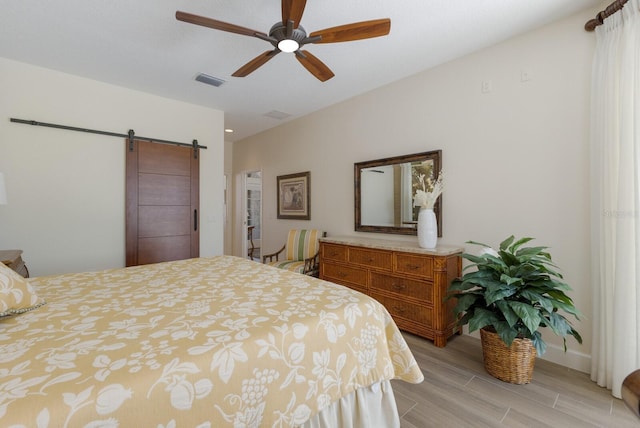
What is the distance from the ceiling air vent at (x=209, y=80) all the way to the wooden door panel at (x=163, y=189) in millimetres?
1306

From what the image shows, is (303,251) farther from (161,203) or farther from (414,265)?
(161,203)

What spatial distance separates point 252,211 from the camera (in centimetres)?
639

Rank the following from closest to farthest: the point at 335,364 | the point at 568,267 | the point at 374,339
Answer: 1. the point at 335,364
2. the point at 374,339
3. the point at 568,267

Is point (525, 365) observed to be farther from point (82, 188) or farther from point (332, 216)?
point (82, 188)

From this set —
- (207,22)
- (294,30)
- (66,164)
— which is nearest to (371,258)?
(294,30)

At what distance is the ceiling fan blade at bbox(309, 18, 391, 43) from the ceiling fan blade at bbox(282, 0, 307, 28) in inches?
5.5

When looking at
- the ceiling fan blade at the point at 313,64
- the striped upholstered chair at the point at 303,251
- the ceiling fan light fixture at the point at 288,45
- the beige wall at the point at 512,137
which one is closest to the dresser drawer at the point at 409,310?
the beige wall at the point at 512,137

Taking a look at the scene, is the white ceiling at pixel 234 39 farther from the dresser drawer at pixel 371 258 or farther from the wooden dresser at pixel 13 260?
the dresser drawer at pixel 371 258

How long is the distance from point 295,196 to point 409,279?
254 cm

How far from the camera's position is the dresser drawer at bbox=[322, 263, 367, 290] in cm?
311

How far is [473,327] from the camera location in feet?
6.29

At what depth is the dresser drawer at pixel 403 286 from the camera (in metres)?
2.55

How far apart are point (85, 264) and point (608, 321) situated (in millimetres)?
4743

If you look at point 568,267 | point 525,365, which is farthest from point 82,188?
point 568,267
